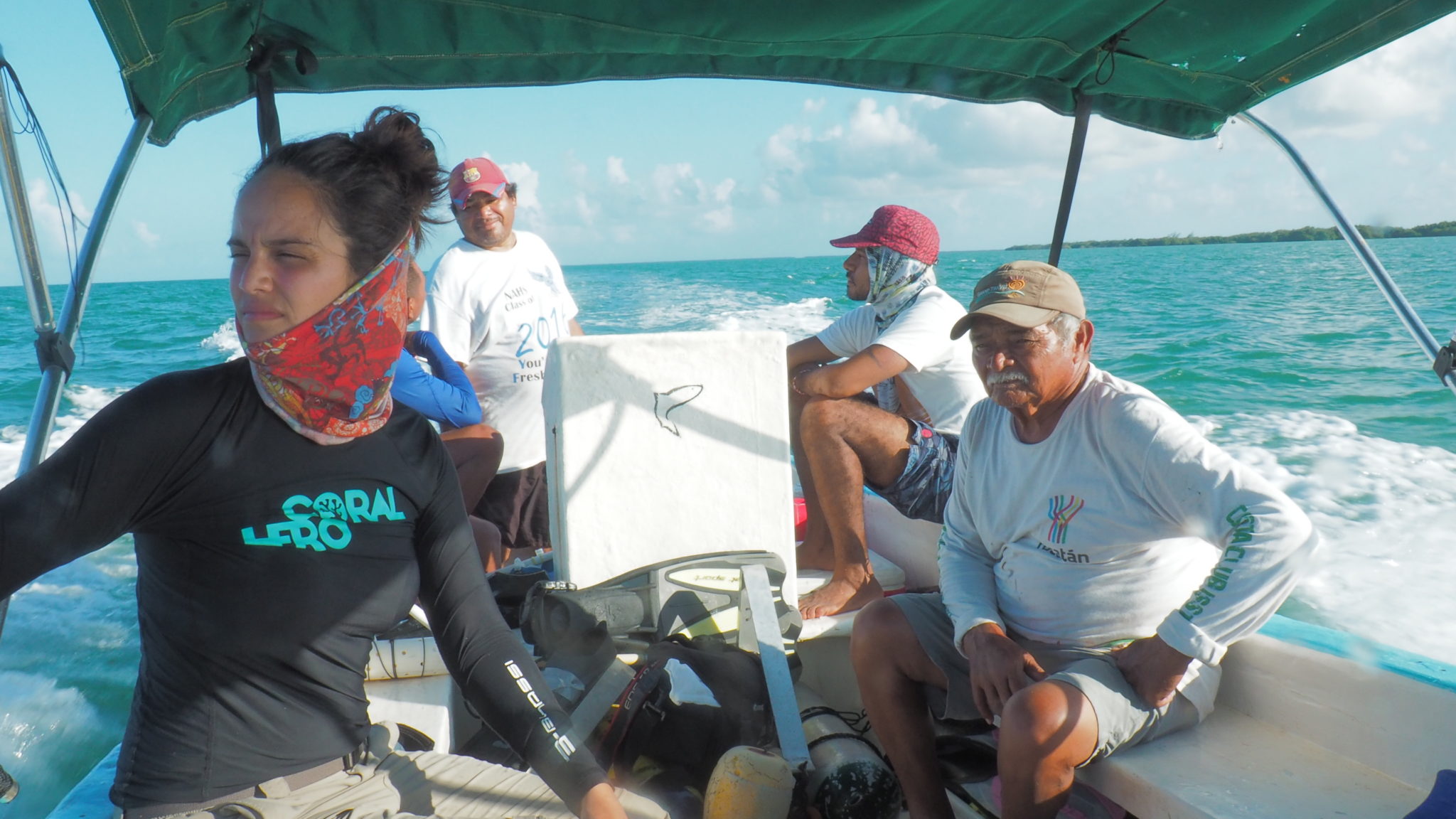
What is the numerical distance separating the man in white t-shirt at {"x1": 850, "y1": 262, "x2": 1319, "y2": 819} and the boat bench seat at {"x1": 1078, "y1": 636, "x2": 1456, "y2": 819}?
0.29 feet

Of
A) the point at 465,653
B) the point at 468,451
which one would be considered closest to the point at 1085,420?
the point at 465,653

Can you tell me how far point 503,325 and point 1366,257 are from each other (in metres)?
2.97

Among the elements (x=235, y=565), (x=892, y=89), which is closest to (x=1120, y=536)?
(x=235, y=565)

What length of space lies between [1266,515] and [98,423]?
1.91 meters

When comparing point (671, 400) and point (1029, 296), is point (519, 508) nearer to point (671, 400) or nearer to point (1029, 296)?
point (671, 400)

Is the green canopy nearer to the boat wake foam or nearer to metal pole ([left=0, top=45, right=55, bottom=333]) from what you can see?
metal pole ([left=0, top=45, right=55, bottom=333])

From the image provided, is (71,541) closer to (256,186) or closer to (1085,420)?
(256,186)

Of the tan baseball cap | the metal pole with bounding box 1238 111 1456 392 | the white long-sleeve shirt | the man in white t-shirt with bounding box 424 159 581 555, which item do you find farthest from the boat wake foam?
the man in white t-shirt with bounding box 424 159 581 555

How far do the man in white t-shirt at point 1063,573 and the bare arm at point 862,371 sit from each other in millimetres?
799

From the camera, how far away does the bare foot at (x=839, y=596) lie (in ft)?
9.63

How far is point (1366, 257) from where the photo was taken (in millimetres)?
2877

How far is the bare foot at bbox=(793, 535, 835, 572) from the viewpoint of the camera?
3.34m

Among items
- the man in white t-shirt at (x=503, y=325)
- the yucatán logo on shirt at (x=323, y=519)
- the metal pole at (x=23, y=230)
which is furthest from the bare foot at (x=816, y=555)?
the metal pole at (x=23, y=230)

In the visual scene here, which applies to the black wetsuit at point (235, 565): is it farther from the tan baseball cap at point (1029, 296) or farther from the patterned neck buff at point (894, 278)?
the patterned neck buff at point (894, 278)
